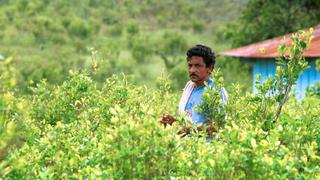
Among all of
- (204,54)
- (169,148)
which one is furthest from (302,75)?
(169,148)

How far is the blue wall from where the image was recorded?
11.5 metres

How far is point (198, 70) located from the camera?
5160mm

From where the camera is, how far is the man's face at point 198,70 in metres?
5.13

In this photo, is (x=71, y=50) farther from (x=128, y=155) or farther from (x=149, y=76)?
(x=128, y=155)

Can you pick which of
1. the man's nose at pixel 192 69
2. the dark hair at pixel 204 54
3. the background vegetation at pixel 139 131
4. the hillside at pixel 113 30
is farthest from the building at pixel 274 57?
the hillside at pixel 113 30

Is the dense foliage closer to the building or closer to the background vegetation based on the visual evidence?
the background vegetation

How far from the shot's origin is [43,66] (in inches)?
1458

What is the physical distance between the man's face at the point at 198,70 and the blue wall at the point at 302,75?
6.09m

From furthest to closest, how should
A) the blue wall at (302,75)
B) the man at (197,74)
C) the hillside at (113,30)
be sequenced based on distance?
the hillside at (113,30), the blue wall at (302,75), the man at (197,74)

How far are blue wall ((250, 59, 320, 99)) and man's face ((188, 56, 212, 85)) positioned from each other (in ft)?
20.0

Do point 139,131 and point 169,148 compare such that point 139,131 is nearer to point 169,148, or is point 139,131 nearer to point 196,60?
point 169,148

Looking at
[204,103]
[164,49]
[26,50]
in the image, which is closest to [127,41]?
[164,49]

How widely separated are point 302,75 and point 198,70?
7.27 metres

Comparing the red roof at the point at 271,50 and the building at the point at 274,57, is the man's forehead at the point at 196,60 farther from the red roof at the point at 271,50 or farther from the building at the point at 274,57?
the red roof at the point at 271,50
